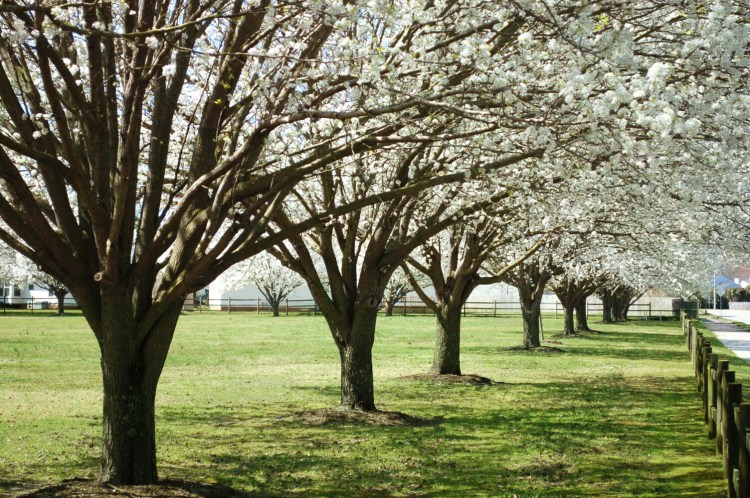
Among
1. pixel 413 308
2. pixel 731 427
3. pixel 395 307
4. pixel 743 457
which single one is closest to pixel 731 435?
pixel 731 427

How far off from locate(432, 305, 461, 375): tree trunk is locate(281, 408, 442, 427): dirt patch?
5480mm

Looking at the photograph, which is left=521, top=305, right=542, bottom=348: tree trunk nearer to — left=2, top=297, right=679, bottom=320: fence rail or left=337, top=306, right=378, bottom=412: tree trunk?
left=337, top=306, right=378, bottom=412: tree trunk

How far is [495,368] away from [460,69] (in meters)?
15.4

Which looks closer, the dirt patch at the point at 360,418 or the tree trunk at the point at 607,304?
the dirt patch at the point at 360,418

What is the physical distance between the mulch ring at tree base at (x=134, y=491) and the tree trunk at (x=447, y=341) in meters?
10.5

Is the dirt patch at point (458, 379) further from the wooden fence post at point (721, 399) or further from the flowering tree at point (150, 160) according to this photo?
the flowering tree at point (150, 160)

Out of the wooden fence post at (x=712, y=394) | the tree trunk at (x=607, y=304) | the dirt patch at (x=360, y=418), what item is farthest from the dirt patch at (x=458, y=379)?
the tree trunk at (x=607, y=304)

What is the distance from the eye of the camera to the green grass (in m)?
8.62

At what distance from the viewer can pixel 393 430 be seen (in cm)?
1156

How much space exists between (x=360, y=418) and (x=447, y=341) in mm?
6583


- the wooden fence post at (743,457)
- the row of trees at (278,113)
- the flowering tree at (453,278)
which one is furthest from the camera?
the flowering tree at (453,278)

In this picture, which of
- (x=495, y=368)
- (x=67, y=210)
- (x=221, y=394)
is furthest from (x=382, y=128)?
(x=495, y=368)

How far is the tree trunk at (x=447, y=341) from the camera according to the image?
18156 millimetres

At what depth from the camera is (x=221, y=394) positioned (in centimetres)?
1563
